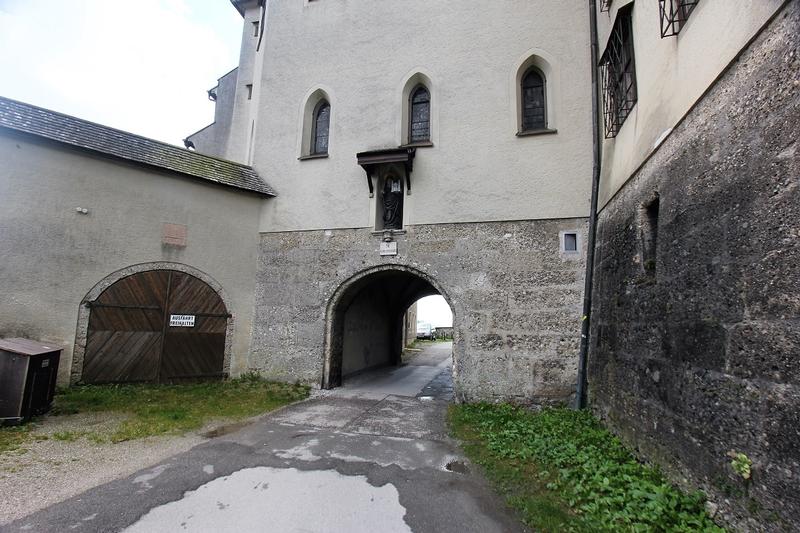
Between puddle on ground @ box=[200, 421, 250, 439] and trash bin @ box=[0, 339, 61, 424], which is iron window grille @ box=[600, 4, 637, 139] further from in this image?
trash bin @ box=[0, 339, 61, 424]

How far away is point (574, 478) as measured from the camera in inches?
168

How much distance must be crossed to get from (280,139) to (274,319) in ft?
15.6

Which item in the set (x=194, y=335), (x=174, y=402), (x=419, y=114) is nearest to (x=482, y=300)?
(x=419, y=114)

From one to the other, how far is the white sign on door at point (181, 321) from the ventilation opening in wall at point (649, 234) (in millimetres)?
8957

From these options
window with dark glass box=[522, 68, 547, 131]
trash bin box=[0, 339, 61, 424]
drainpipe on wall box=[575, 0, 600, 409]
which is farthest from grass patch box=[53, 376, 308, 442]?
window with dark glass box=[522, 68, 547, 131]

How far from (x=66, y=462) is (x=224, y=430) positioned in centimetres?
187

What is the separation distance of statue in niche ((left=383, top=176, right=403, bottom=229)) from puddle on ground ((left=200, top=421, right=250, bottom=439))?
17.0ft

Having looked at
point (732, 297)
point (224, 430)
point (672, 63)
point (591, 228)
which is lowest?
point (224, 430)

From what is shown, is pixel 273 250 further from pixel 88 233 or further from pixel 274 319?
pixel 88 233

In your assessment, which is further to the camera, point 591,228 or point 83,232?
point 83,232

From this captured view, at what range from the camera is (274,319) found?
381 inches

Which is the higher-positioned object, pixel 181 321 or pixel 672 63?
pixel 672 63

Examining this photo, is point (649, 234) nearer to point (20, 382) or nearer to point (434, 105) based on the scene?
point (434, 105)

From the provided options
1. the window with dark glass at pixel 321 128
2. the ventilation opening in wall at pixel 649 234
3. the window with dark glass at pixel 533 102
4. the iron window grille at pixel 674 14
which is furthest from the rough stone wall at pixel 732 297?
the window with dark glass at pixel 321 128
